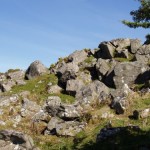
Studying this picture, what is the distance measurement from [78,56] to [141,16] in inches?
887

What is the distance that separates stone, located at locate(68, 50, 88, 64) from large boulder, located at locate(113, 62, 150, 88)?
25.2ft

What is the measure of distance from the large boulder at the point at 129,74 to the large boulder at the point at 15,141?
15.2 m

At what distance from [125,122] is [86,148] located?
6065mm

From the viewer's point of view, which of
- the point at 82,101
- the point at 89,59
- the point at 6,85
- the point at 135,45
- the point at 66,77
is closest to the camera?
the point at 82,101

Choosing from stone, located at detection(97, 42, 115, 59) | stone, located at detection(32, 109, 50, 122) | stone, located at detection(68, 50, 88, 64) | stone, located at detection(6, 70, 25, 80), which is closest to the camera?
stone, located at detection(32, 109, 50, 122)

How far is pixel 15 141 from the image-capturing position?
29.3m

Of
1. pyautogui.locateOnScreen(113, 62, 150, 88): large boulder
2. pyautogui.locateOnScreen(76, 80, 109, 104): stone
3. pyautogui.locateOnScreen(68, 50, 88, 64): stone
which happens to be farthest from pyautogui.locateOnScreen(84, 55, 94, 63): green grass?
pyautogui.locateOnScreen(76, 80, 109, 104): stone

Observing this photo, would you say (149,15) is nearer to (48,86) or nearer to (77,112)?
(77,112)

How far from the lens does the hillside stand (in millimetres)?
29359

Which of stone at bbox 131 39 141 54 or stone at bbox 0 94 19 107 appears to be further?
stone at bbox 131 39 141 54

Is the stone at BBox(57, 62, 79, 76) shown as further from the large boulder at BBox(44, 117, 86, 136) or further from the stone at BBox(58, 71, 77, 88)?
the large boulder at BBox(44, 117, 86, 136)

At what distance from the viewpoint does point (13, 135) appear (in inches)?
1156

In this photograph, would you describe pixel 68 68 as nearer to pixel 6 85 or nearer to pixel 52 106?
pixel 6 85

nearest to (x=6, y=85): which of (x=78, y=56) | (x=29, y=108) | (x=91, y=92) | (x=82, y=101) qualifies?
(x=29, y=108)
